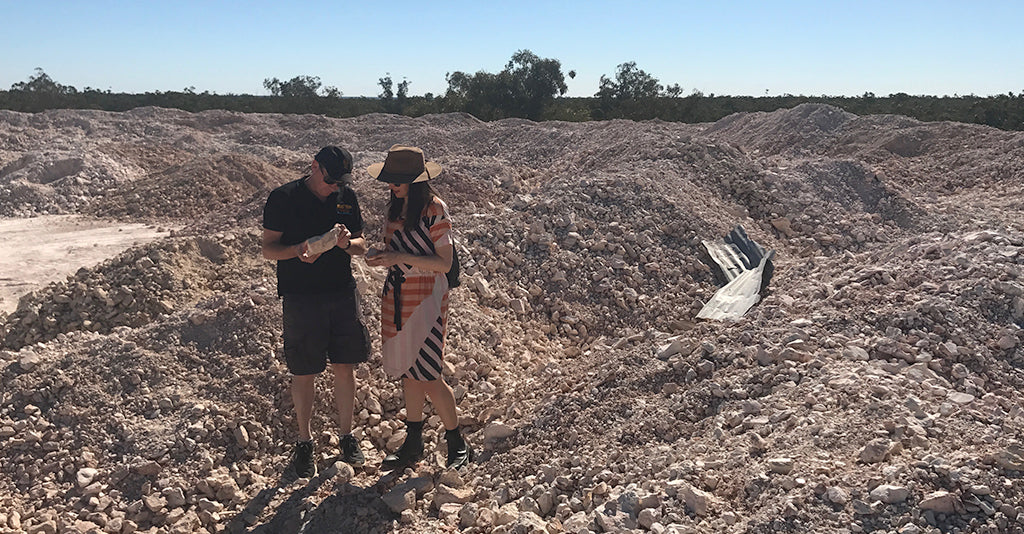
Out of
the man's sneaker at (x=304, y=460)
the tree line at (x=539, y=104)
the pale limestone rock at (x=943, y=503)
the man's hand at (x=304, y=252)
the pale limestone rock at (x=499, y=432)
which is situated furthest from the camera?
the tree line at (x=539, y=104)

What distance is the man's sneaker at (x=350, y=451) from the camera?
11.6ft

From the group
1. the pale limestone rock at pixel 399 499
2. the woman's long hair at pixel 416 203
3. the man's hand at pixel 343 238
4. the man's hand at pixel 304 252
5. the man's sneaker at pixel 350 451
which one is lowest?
the pale limestone rock at pixel 399 499

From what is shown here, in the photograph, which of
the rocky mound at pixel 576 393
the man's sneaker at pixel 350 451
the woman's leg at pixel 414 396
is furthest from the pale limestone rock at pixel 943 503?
the man's sneaker at pixel 350 451

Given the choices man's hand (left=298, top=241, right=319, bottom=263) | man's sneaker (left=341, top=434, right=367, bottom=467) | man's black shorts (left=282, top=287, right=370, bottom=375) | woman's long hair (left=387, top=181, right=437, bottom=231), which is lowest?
man's sneaker (left=341, top=434, right=367, bottom=467)

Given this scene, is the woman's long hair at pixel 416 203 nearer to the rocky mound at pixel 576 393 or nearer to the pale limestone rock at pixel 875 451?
the rocky mound at pixel 576 393

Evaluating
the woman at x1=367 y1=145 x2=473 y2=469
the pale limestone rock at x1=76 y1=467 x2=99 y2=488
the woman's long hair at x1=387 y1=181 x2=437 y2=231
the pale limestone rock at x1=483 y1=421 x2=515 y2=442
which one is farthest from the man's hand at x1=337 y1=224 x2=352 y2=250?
the pale limestone rock at x1=76 y1=467 x2=99 y2=488

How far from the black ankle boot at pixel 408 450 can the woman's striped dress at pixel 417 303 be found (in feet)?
1.23

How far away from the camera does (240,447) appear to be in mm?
3711

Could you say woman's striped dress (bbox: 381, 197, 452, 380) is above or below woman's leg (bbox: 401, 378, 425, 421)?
above

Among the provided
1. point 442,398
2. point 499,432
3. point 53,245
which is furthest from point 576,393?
point 53,245

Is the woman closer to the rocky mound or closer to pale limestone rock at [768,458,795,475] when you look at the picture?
the rocky mound

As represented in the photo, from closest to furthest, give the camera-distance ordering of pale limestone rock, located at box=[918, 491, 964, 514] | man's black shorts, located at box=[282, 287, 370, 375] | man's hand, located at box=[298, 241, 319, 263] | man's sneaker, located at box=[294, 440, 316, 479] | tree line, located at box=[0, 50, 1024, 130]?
pale limestone rock, located at box=[918, 491, 964, 514] → man's hand, located at box=[298, 241, 319, 263] → man's black shorts, located at box=[282, 287, 370, 375] → man's sneaker, located at box=[294, 440, 316, 479] → tree line, located at box=[0, 50, 1024, 130]

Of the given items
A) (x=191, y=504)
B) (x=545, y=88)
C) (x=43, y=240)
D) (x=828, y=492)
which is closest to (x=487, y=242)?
(x=191, y=504)

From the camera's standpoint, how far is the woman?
121 inches
